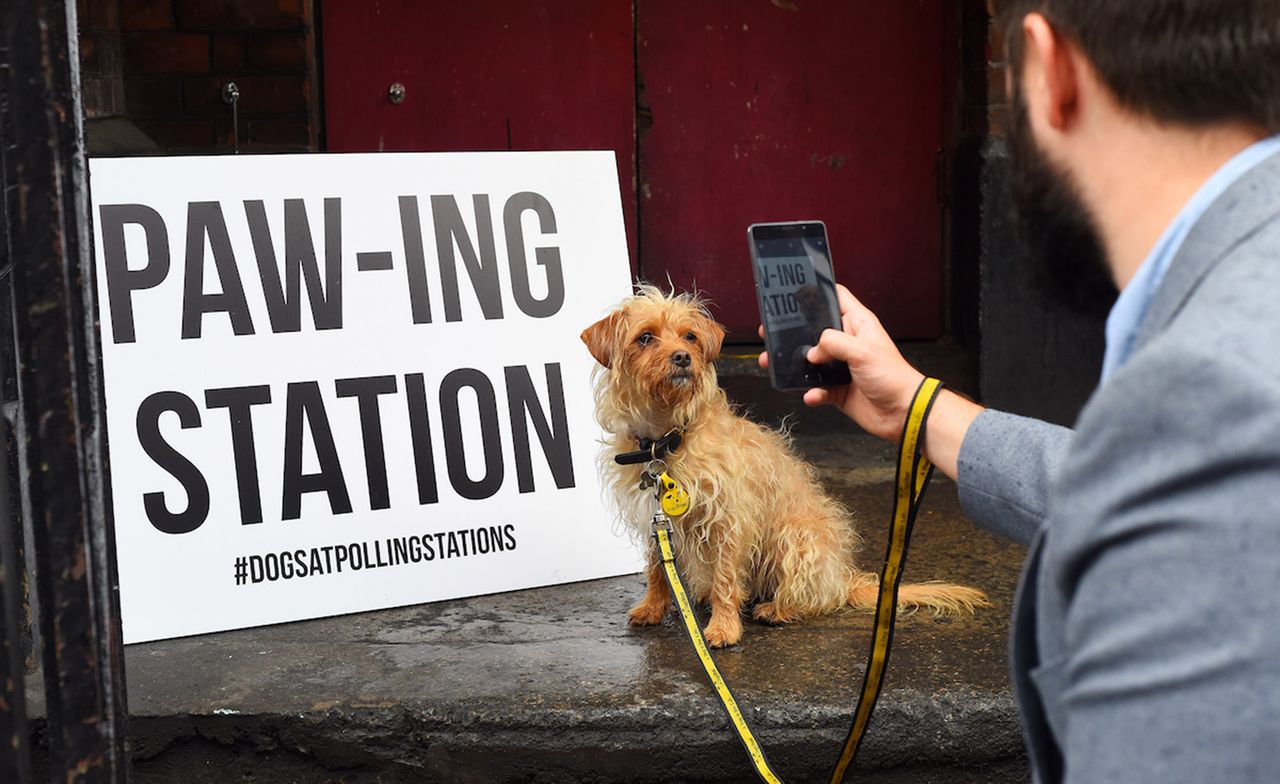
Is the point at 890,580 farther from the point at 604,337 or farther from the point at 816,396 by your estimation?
the point at 604,337

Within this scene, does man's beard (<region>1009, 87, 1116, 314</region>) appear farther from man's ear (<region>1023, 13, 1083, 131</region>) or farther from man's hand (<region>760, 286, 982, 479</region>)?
man's hand (<region>760, 286, 982, 479</region>)

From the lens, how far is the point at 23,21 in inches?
54.8

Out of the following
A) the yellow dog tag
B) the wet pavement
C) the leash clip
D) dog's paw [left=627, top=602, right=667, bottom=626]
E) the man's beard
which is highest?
the man's beard

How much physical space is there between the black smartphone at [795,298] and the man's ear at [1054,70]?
126cm

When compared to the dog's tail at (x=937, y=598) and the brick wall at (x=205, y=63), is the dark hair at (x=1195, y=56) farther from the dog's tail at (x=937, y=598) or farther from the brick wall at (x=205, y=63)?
the brick wall at (x=205, y=63)

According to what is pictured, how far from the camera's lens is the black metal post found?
1423mm

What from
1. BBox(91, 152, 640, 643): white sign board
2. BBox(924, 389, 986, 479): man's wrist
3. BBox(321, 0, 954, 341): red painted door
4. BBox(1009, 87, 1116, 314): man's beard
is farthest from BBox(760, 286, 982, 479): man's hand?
BBox(321, 0, 954, 341): red painted door

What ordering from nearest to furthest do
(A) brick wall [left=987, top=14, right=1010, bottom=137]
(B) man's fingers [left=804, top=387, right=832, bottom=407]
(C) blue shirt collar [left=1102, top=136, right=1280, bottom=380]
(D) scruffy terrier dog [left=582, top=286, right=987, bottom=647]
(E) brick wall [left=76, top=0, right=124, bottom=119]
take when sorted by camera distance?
(C) blue shirt collar [left=1102, top=136, right=1280, bottom=380]
(B) man's fingers [left=804, top=387, right=832, bottom=407]
(D) scruffy terrier dog [left=582, top=286, right=987, bottom=647]
(E) brick wall [left=76, top=0, right=124, bottom=119]
(A) brick wall [left=987, top=14, right=1010, bottom=137]

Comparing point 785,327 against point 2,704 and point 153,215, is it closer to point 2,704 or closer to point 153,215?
point 2,704

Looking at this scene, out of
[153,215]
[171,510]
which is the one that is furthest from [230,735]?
[153,215]

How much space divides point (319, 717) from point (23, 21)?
2.01 metres

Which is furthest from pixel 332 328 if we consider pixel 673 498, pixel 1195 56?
pixel 1195 56

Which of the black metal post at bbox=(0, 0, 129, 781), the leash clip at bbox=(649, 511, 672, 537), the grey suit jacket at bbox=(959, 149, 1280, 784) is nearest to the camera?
the grey suit jacket at bbox=(959, 149, 1280, 784)

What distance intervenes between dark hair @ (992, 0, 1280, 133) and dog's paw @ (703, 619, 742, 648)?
252 centimetres
